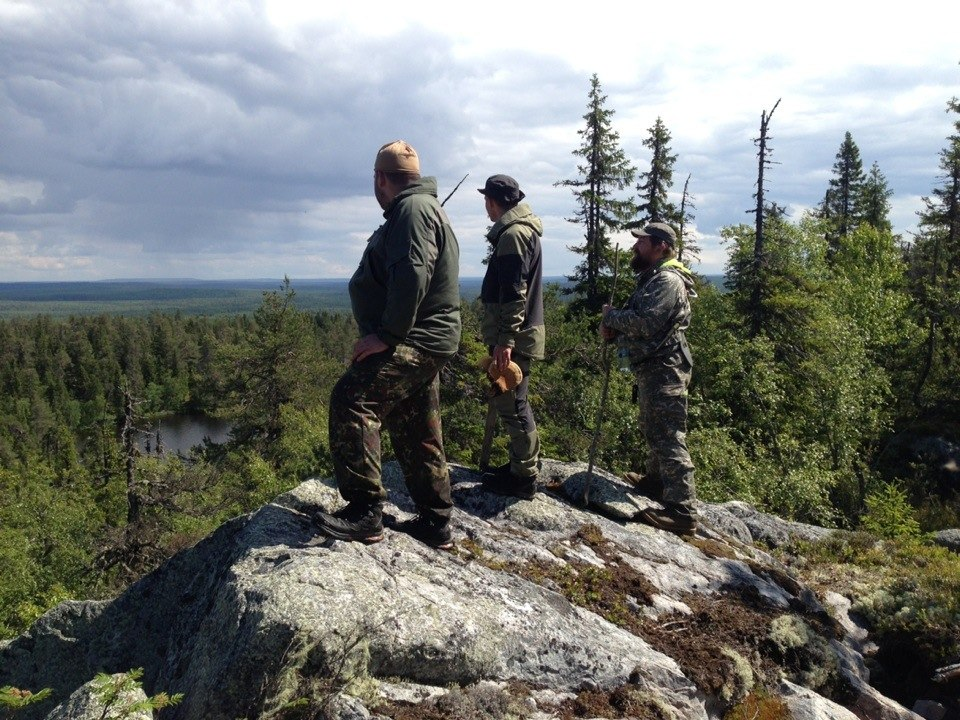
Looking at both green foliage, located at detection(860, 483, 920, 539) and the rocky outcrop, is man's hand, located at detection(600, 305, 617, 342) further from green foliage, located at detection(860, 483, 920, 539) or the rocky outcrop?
green foliage, located at detection(860, 483, 920, 539)

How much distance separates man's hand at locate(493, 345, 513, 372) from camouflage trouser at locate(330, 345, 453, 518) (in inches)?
37.2

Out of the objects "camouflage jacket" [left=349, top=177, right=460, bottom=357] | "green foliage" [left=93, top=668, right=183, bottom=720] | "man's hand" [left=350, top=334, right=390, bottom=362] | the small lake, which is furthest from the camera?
the small lake

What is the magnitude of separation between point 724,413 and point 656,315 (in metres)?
14.0

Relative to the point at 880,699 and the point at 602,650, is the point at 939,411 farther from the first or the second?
the point at 602,650

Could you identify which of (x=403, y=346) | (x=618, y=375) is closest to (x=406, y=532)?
(x=403, y=346)

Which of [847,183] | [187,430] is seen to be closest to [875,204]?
[847,183]

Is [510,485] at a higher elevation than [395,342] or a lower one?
lower

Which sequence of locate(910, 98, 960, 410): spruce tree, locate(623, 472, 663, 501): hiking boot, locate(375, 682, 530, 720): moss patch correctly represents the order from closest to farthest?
locate(375, 682, 530, 720): moss patch < locate(623, 472, 663, 501): hiking boot < locate(910, 98, 960, 410): spruce tree

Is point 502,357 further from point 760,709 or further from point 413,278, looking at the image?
point 760,709

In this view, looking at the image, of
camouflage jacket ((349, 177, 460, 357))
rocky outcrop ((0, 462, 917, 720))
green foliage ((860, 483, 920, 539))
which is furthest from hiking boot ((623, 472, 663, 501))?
green foliage ((860, 483, 920, 539))

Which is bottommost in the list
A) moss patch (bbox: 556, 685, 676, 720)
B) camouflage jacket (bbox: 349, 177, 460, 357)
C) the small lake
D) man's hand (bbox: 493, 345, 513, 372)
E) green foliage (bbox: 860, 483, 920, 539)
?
the small lake

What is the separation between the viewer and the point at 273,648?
3.49m

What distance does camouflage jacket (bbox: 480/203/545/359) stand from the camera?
5570 mm

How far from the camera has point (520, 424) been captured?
6090mm
